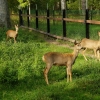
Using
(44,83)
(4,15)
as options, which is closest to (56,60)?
(44,83)

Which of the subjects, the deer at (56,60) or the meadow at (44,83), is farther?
the deer at (56,60)

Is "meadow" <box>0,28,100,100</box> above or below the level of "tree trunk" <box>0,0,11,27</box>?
below

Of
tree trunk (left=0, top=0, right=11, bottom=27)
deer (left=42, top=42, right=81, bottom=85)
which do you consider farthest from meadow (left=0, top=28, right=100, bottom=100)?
tree trunk (left=0, top=0, right=11, bottom=27)

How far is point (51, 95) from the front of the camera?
7414 mm

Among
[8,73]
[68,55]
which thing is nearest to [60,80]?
[68,55]

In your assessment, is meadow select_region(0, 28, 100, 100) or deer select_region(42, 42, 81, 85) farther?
deer select_region(42, 42, 81, 85)

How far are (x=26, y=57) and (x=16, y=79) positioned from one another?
8.39 feet

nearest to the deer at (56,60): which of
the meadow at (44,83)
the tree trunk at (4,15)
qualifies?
the meadow at (44,83)

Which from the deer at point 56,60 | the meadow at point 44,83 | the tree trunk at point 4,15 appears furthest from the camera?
the tree trunk at point 4,15

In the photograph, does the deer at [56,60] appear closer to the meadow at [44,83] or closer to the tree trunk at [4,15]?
the meadow at [44,83]

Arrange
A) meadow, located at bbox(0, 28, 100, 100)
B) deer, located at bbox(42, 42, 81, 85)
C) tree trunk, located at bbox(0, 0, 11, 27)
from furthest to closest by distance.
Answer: tree trunk, located at bbox(0, 0, 11, 27)
deer, located at bbox(42, 42, 81, 85)
meadow, located at bbox(0, 28, 100, 100)

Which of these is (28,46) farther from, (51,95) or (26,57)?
(51,95)

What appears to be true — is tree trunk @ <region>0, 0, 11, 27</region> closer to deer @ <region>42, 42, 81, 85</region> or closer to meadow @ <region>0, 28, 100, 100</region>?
meadow @ <region>0, 28, 100, 100</region>

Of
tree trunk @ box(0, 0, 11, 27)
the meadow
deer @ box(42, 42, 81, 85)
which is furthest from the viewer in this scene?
tree trunk @ box(0, 0, 11, 27)
